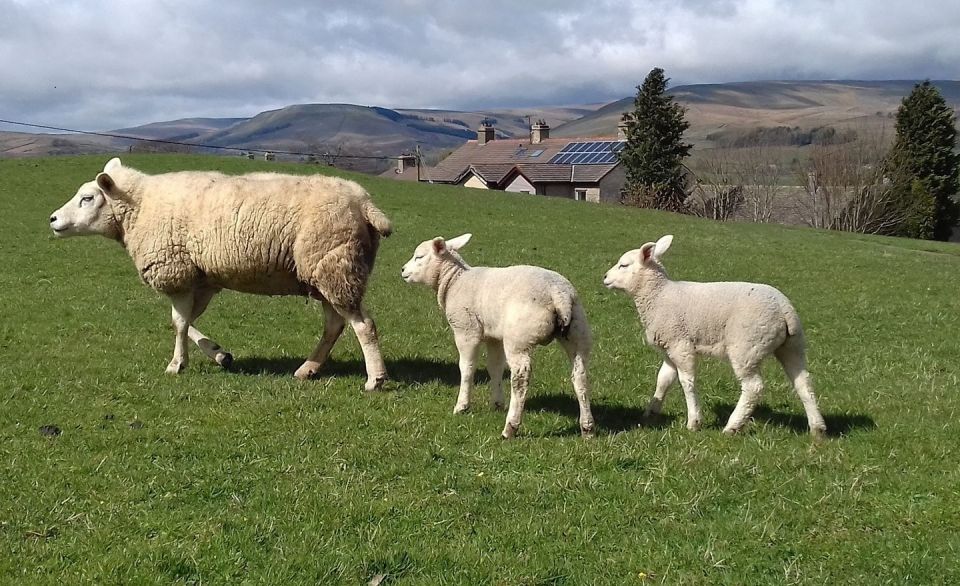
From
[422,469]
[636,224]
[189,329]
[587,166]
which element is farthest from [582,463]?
[587,166]

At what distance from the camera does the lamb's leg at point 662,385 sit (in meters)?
7.68

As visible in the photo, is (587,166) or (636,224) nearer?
(636,224)

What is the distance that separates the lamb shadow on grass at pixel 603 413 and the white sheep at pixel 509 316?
45cm

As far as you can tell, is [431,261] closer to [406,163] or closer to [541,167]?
[541,167]

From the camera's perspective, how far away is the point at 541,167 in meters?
65.4

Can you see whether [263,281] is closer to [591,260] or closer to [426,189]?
[591,260]

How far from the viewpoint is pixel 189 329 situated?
32.0ft

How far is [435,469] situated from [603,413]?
2.37 m

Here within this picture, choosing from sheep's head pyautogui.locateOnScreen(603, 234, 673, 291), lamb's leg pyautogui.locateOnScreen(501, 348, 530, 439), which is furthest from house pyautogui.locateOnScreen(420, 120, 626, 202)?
lamb's leg pyautogui.locateOnScreen(501, 348, 530, 439)

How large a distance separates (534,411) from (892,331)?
25.2 ft

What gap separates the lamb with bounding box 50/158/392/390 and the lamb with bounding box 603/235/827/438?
9.27 ft

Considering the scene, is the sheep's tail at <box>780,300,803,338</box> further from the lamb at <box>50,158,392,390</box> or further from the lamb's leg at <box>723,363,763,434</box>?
the lamb at <box>50,158,392,390</box>

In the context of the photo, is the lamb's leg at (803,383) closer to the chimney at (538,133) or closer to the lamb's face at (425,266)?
the lamb's face at (425,266)

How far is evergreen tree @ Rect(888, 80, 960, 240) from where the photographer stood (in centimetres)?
4859
